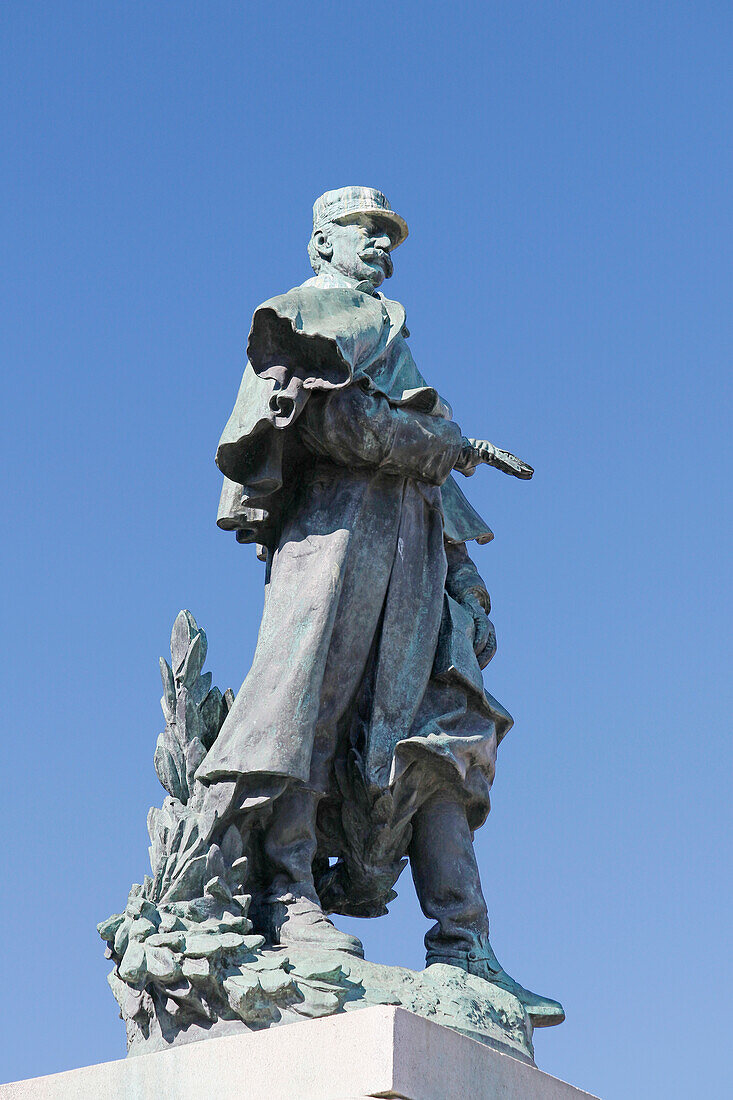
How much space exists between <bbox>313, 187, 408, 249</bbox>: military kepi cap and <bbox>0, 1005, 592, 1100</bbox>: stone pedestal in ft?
11.8

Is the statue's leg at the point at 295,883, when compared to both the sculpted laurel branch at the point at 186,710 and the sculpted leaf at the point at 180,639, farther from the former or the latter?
the sculpted leaf at the point at 180,639

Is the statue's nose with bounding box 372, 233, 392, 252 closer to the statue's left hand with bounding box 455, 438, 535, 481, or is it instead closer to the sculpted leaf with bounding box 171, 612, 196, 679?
the statue's left hand with bounding box 455, 438, 535, 481

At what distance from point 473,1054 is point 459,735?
62.1 inches

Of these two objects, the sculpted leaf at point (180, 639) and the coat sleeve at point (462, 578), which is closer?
the sculpted leaf at point (180, 639)

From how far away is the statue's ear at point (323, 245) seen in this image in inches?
288

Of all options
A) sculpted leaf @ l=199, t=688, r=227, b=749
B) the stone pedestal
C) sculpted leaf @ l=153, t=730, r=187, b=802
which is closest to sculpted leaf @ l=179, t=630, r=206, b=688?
sculpted leaf @ l=199, t=688, r=227, b=749

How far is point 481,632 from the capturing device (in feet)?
23.7

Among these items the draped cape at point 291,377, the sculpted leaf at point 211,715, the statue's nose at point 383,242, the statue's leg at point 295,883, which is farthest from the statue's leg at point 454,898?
the statue's nose at point 383,242

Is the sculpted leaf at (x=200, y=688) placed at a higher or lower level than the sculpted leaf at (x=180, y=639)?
lower

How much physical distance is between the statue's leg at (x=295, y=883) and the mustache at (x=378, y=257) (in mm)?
2367

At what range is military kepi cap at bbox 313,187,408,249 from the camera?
24.0 feet

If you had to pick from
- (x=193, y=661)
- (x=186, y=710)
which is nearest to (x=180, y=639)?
(x=193, y=661)

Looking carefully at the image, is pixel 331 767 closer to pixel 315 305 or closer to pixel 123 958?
pixel 123 958

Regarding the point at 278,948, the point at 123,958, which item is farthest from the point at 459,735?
the point at 123,958
